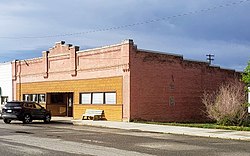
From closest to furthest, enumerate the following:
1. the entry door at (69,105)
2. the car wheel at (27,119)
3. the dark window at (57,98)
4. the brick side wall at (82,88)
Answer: the car wheel at (27,119) < the brick side wall at (82,88) < the entry door at (69,105) < the dark window at (57,98)

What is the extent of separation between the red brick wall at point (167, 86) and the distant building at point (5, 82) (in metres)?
20.0

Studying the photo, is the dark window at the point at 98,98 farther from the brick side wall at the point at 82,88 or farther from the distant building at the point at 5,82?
the distant building at the point at 5,82

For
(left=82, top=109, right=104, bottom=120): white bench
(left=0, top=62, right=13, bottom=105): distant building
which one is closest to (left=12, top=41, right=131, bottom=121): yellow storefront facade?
(left=82, top=109, right=104, bottom=120): white bench

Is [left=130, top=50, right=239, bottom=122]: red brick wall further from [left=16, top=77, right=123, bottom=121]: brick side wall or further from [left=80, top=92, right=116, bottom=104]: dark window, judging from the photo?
[left=80, top=92, right=116, bottom=104]: dark window

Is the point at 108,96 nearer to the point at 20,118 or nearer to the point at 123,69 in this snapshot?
the point at 123,69

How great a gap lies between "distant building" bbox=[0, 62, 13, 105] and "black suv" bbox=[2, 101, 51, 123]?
1549 cm

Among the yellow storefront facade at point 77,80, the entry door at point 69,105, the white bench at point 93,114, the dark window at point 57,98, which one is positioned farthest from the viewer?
the dark window at point 57,98

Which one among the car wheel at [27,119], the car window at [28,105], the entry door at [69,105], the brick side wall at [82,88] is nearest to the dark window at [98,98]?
the brick side wall at [82,88]

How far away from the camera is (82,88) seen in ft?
111

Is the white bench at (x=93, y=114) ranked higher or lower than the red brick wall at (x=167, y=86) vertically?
lower

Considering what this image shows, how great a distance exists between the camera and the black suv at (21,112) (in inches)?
1124

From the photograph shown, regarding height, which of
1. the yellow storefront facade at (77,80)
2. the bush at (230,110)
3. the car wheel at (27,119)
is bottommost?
the car wheel at (27,119)

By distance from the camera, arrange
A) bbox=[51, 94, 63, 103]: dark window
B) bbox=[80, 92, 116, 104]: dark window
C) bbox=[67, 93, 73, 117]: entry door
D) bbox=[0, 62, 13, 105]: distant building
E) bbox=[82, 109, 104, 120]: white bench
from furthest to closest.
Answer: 1. bbox=[0, 62, 13, 105]: distant building
2. bbox=[51, 94, 63, 103]: dark window
3. bbox=[67, 93, 73, 117]: entry door
4. bbox=[82, 109, 104, 120]: white bench
5. bbox=[80, 92, 116, 104]: dark window

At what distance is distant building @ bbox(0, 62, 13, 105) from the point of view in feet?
146
